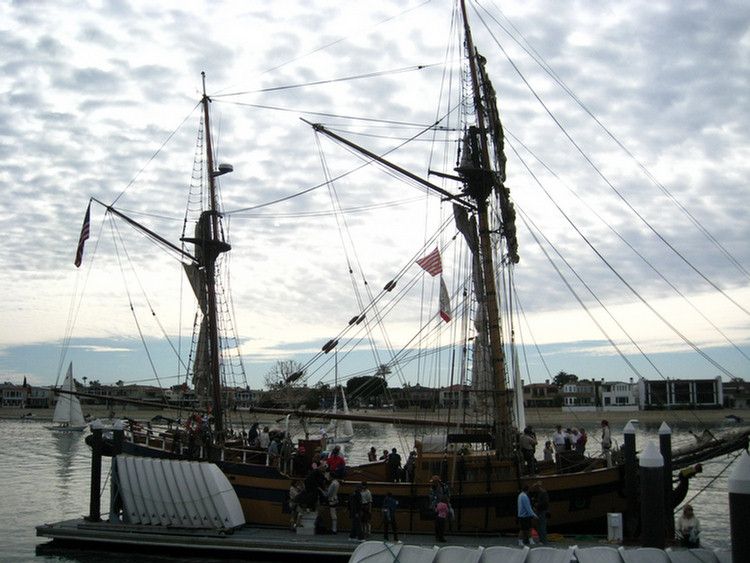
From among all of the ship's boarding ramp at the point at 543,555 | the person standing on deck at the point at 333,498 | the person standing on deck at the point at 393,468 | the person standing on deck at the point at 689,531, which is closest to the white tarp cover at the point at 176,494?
the person standing on deck at the point at 333,498

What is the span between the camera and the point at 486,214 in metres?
A: 26.8

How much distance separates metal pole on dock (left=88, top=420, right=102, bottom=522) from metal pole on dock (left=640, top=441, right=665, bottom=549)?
55.5 feet

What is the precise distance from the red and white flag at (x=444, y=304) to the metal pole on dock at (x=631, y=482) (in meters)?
9.53

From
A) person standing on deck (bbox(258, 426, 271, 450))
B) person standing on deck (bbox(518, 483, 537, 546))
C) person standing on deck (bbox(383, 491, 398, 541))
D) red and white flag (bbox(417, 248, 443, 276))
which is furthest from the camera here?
red and white flag (bbox(417, 248, 443, 276))

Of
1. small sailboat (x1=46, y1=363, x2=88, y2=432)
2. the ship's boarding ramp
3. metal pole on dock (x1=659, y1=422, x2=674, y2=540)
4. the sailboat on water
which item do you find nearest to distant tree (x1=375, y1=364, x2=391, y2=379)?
the sailboat on water

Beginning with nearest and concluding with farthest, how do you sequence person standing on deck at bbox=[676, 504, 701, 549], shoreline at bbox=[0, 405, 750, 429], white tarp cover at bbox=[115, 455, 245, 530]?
person standing on deck at bbox=[676, 504, 701, 549]
white tarp cover at bbox=[115, 455, 245, 530]
shoreline at bbox=[0, 405, 750, 429]

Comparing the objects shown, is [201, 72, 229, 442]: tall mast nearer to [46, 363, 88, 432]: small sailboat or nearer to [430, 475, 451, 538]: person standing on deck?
[430, 475, 451, 538]: person standing on deck

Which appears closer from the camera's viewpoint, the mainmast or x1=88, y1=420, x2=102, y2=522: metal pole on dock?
x1=88, y1=420, x2=102, y2=522: metal pole on dock

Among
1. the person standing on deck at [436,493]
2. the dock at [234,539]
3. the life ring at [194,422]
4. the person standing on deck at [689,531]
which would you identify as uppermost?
the life ring at [194,422]

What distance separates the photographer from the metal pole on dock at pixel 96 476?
23.5 metres

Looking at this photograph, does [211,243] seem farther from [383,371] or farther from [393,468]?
[393,468]

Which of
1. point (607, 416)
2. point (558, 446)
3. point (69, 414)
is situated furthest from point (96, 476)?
point (607, 416)

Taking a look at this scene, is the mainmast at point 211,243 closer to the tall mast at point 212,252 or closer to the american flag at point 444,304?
the tall mast at point 212,252

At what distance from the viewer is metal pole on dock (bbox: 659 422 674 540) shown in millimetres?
19281
